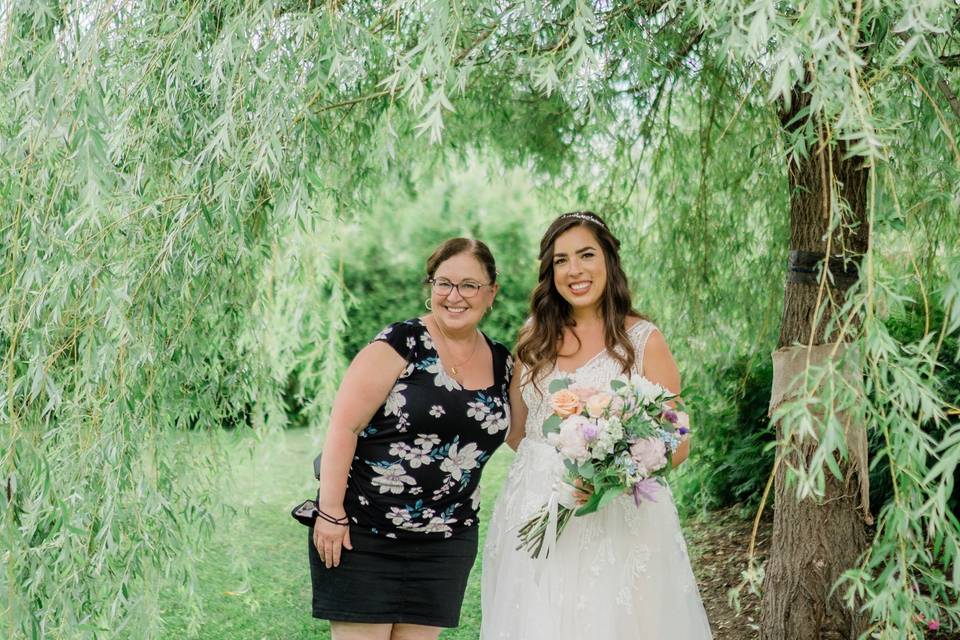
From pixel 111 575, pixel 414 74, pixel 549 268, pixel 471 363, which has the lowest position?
pixel 111 575

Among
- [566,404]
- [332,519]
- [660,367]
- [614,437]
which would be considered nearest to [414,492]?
[332,519]

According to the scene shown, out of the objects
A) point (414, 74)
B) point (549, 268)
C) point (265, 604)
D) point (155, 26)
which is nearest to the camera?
point (414, 74)

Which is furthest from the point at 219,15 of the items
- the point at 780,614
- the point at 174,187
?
the point at 780,614

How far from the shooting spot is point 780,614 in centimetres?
342

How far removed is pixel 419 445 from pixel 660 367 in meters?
0.68

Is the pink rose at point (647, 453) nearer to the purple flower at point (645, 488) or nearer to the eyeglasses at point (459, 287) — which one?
the purple flower at point (645, 488)

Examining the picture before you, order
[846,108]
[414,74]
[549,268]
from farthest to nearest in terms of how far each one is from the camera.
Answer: [549,268]
[414,74]
[846,108]

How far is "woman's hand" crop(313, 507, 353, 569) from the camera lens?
263 cm

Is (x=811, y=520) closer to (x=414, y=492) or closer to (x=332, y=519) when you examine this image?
(x=414, y=492)

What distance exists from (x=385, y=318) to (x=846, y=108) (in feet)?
28.9

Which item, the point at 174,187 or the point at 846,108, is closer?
the point at 846,108

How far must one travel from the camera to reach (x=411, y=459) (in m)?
2.64

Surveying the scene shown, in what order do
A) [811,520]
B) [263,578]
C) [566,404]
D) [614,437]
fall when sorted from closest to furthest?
[614,437]
[566,404]
[811,520]
[263,578]

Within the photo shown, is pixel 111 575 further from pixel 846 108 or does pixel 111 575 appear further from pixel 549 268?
pixel 846 108
